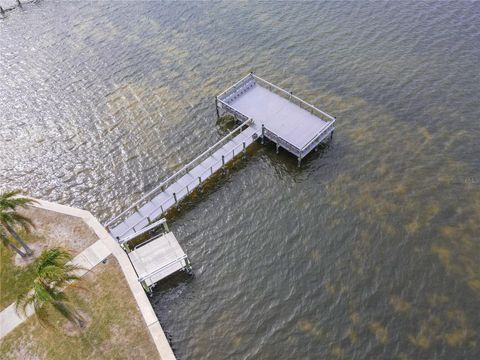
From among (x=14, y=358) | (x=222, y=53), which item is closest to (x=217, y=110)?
(x=222, y=53)

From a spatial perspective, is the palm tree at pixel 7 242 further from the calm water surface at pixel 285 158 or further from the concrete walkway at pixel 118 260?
the calm water surface at pixel 285 158

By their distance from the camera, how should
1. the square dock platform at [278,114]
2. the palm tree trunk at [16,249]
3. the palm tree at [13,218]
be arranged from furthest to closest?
1. the square dock platform at [278,114]
2. the palm tree trunk at [16,249]
3. the palm tree at [13,218]

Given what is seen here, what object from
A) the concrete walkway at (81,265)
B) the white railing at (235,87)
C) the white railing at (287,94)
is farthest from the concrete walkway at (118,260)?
the white railing at (287,94)

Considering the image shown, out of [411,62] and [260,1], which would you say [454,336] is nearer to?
[411,62]

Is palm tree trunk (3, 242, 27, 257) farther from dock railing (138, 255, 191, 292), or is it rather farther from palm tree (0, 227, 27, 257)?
dock railing (138, 255, 191, 292)

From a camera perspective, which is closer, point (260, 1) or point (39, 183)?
point (39, 183)

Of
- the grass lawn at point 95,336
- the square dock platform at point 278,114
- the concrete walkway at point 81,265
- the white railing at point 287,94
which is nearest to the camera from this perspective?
the grass lawn at point 95,336
